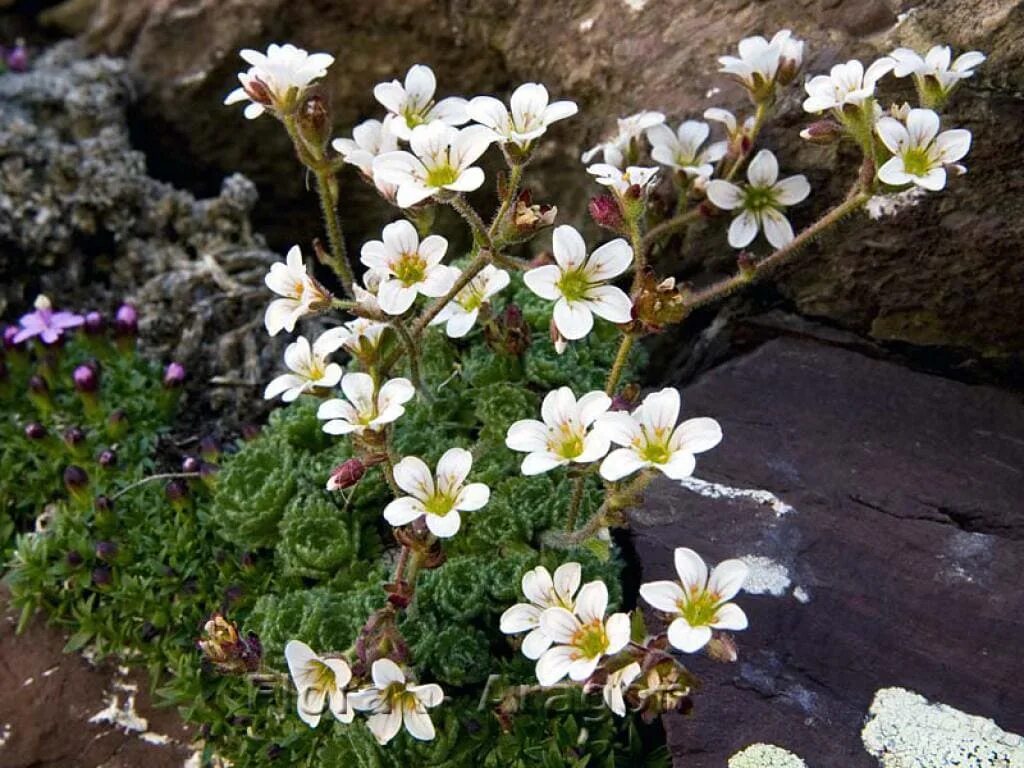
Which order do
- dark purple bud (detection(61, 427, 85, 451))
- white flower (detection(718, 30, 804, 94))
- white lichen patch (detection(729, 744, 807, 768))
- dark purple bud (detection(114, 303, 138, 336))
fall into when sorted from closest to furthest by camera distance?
1. white lichen patch (detection(729, 744, 807, 768))
2. white flower (detection(718, 30, 804, 94))
3. dark purple bud (detection(61, 427, 85, 451))
4. dark purple bud (detection(114, 303, 138, 336))

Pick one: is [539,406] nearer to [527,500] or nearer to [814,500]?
[527,500]

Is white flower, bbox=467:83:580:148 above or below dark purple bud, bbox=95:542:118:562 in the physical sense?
above

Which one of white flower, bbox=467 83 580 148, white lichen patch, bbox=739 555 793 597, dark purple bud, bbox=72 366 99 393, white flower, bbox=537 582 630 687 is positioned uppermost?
white flower, bbox=467 83 580 148

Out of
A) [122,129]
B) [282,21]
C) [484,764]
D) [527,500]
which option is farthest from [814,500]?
[122,129]

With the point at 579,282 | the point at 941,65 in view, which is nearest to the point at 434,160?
the point at 579,282

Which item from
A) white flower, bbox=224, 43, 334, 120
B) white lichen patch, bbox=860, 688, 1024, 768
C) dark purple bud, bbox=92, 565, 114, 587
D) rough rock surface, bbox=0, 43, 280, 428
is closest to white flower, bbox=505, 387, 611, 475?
white lichen patch, bbox=860, 688, 1024, 768

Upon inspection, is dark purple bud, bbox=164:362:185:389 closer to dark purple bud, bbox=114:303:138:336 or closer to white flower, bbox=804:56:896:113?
dark purple bud, bbox=114:303:138:336
